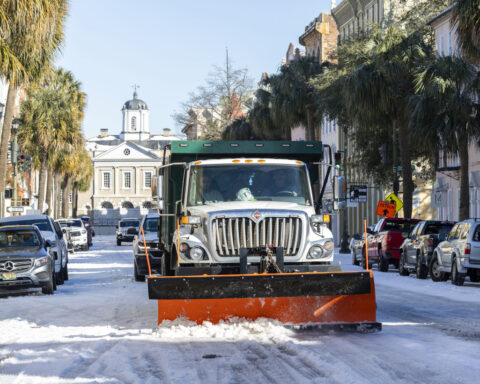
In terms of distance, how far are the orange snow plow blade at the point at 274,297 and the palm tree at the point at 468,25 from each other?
1459 cm

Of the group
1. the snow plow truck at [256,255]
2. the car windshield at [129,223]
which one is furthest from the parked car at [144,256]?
the car windshield at [129,223]

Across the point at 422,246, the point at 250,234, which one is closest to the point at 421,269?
the point at 422,246

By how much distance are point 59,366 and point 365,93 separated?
32.3 meters

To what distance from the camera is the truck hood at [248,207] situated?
13.5 metres

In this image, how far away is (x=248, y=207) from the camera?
44.7 ft

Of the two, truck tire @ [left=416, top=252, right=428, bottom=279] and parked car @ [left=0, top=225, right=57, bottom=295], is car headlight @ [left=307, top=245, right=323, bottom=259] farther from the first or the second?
truck tire @ [left=416, top=252, right=428, bottom=279]

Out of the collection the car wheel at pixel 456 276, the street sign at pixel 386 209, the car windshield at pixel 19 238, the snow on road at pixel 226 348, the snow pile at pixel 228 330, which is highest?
the street sign at pixel 386 209

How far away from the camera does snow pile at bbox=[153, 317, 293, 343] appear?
1230 cm

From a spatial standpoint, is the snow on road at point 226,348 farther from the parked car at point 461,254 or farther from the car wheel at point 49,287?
the parked car at point 461,254

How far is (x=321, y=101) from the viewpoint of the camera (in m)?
50.7

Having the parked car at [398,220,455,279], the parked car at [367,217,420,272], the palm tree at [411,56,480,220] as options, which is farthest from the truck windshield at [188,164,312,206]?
the palm tree at [411,56,480,220]

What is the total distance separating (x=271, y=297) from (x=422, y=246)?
51.8ft

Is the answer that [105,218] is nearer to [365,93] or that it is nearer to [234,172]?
[365,93]

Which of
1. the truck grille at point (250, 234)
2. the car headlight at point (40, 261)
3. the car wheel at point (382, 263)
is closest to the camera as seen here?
the truck grille at point (250, 234)
